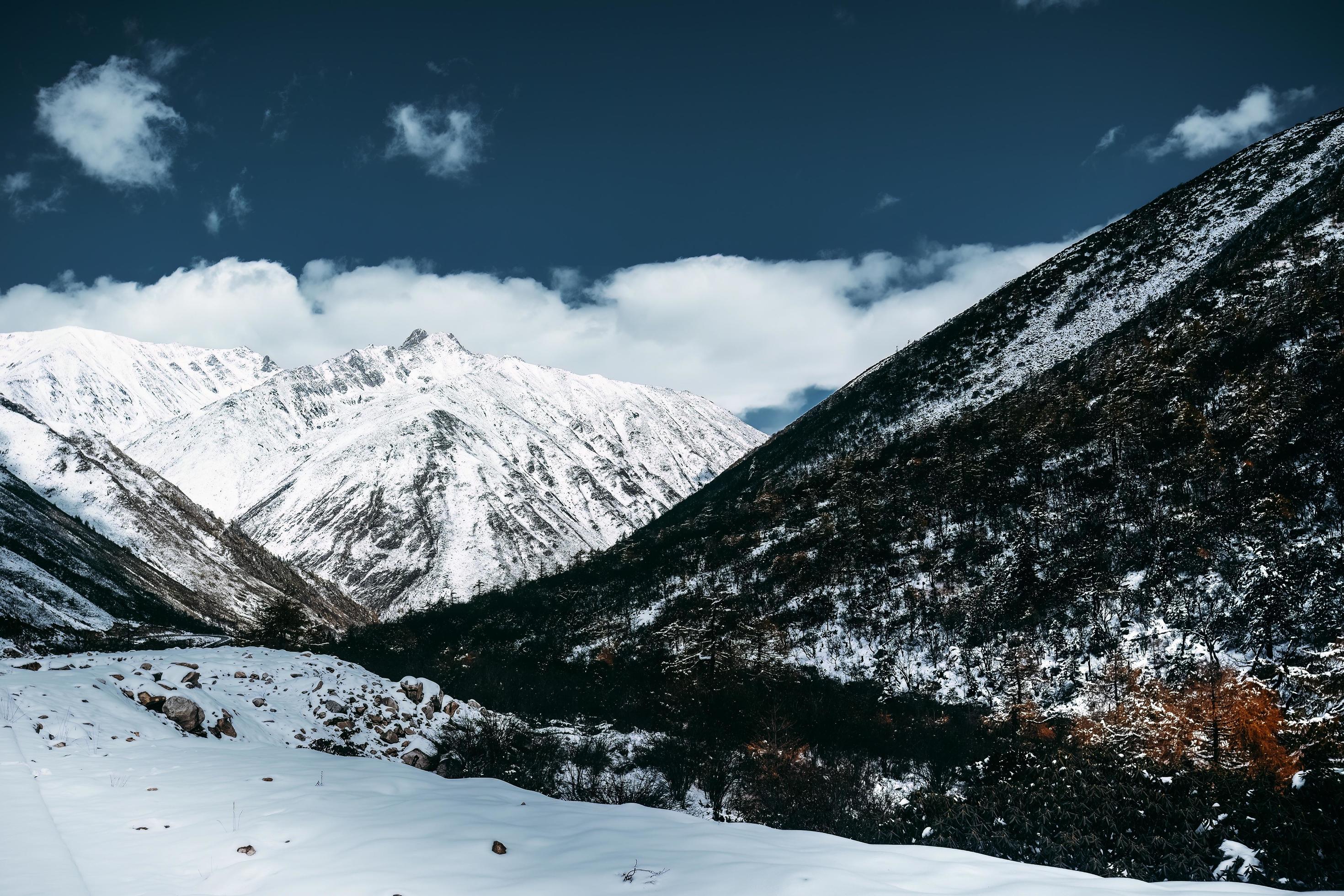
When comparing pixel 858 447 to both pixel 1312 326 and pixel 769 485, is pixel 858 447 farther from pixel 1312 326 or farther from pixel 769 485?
pixel 1312 326

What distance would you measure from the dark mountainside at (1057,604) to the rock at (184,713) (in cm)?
1956

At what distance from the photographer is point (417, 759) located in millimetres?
24219

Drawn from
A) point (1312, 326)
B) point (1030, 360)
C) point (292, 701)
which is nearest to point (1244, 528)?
point (1312, 326)

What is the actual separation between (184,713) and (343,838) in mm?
12950

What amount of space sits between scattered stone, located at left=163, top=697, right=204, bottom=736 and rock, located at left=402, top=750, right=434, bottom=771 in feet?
24.2

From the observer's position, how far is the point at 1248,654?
123 feet

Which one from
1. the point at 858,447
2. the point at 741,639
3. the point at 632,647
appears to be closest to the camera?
the point at 741,639

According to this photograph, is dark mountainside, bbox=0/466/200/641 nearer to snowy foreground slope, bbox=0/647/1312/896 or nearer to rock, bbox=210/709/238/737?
rock, bbox=210/709/238/737

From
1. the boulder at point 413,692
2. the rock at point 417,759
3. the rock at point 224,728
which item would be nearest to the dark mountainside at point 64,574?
the boulder at point 413,692

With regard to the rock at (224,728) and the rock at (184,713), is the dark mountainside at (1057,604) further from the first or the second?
the rock at (184,713)

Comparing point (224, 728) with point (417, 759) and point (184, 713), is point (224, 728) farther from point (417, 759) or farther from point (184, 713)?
point (417, 759)

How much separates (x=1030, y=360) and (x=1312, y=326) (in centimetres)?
3143

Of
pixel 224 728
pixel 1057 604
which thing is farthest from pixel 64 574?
pixel 1057 604

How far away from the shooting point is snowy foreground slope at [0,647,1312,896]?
25.0 ft
